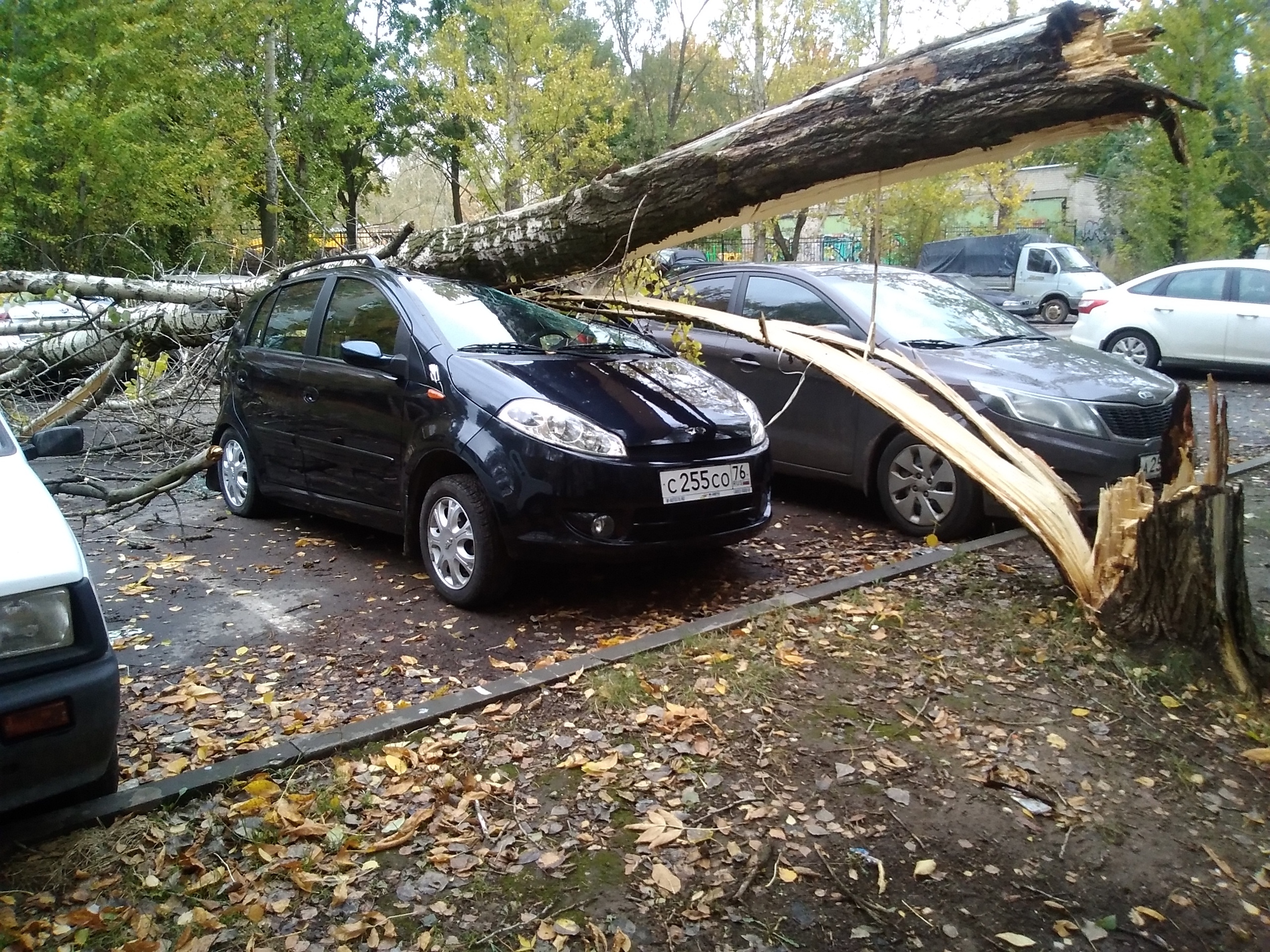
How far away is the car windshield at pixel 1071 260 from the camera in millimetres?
24422

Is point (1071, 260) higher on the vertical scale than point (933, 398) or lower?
higher

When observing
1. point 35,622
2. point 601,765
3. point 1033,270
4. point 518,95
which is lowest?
point 601,765

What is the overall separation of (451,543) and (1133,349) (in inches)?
461

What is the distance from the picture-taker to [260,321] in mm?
6887

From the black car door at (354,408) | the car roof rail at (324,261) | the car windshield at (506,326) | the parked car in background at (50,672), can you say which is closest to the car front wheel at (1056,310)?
the car roof rail at (324,261)

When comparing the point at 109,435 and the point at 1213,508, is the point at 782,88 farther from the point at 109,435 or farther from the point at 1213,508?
the point at 1213,508

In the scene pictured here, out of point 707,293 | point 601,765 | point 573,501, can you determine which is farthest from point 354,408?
point 707,293

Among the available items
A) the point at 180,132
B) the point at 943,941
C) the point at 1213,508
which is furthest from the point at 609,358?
the point at 180,132

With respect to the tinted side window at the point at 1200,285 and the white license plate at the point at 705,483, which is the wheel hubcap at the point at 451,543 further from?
the tinted side window at the point at 1200,285

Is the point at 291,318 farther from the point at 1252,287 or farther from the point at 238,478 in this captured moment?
the point at 1252,287

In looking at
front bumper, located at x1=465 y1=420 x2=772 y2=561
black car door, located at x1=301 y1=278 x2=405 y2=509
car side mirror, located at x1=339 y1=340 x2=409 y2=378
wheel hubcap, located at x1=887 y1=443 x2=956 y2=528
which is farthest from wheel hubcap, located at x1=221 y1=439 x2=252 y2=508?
wheel hubcap, located at x1=887 y1=443 x2=956 y2=528

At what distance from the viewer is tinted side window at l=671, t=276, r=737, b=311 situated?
25.2ft

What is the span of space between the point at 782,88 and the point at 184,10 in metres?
15.0

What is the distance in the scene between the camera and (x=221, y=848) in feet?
9.88
